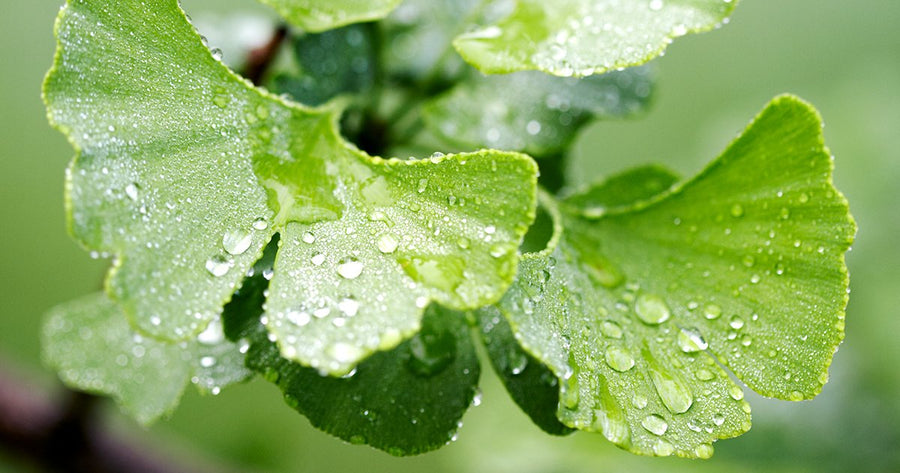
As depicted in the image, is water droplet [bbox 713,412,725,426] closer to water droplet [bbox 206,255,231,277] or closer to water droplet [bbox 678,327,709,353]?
water droplet [bbox 678,327,709,353]

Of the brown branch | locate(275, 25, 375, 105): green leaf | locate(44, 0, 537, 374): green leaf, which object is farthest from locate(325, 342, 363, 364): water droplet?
the brown branch

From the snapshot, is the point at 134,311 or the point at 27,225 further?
the point at 27,225

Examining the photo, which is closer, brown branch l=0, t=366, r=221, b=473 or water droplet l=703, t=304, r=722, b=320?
water droplet l=703, t=304, r=722, b=320

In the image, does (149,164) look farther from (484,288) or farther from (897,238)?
(897,238)

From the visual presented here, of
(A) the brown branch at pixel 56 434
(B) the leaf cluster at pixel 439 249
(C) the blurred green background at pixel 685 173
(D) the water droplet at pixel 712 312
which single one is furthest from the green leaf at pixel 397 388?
(A) the brown branch at pixel 56 434

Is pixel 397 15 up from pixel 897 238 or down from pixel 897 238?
up

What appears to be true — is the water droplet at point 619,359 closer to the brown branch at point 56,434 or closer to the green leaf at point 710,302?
the green leaf at point 710,302

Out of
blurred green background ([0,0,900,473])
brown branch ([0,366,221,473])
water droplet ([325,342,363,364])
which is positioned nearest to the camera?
water droplet ([325,342,363,364])

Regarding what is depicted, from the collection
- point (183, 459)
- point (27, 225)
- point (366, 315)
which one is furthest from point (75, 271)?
point (366, 315)
